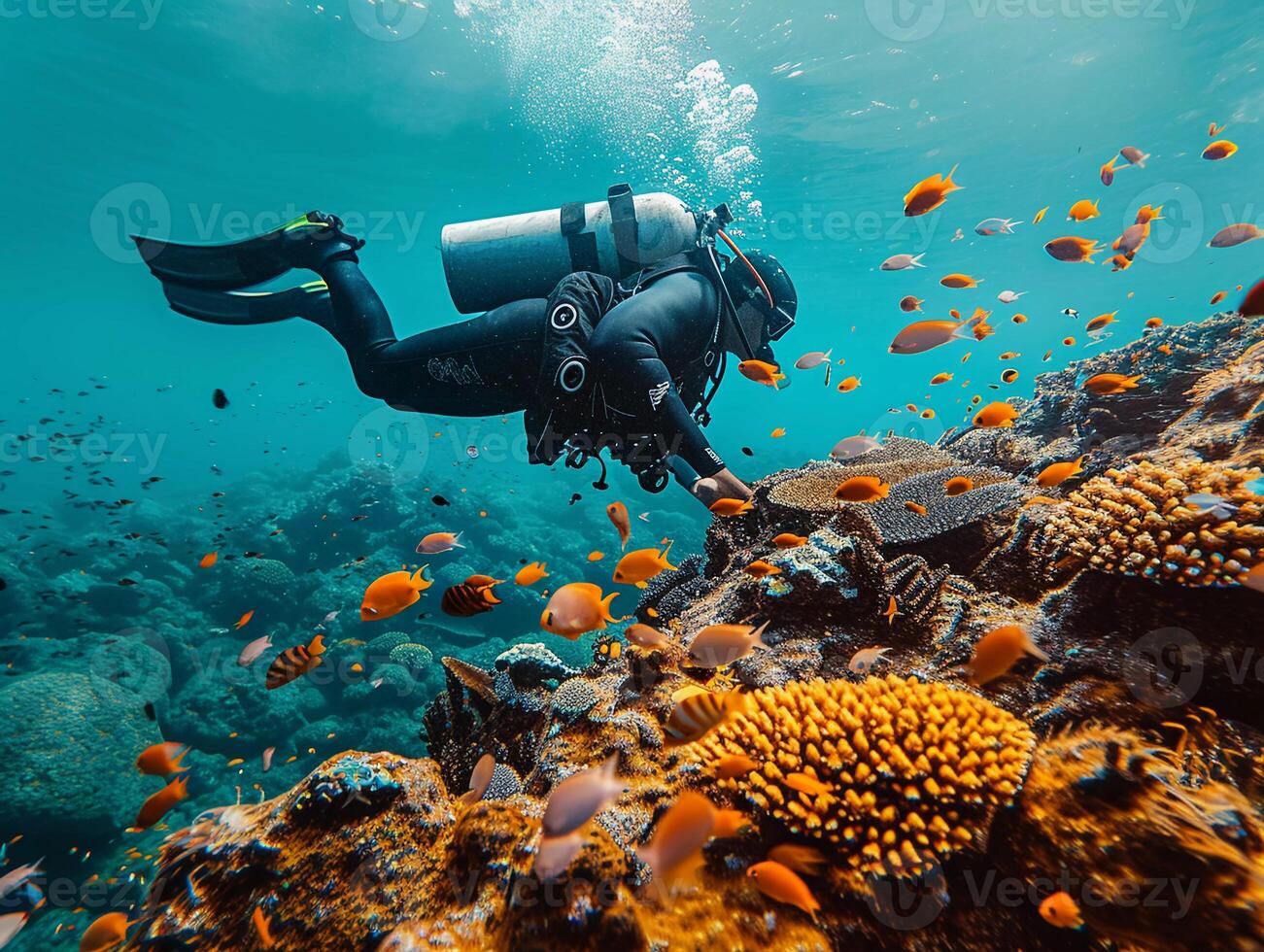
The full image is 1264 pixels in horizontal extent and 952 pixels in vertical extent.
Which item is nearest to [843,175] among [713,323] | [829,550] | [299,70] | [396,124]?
[396,124]

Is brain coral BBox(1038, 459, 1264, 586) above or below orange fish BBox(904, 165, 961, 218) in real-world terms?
below

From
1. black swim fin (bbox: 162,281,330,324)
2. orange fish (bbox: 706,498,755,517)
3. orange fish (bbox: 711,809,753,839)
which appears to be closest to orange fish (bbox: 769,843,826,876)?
orange fish (bbox: 711,809,753,839)

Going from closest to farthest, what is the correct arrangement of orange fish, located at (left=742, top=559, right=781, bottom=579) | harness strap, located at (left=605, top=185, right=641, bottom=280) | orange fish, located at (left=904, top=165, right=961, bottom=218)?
orange fish, located at (left=742, top=559, right=781, bottom=579)
orange fish, located at (left=904, top=165, right=961, bottom=218)
harness strap, located at (left=605, top=185, right=641, bottom=280)

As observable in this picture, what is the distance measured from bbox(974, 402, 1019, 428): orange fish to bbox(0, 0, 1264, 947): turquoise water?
9.10 metres

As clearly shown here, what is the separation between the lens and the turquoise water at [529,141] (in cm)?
1806

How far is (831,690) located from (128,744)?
12.8m

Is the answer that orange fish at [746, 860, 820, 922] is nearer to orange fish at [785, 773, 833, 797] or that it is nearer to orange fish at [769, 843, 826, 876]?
orange fish at [769, 843, 826, 876]

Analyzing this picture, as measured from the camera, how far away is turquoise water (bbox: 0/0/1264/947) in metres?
18.1

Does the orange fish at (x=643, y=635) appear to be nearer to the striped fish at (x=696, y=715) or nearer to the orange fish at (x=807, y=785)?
the striped fish at (x=696, y=715)

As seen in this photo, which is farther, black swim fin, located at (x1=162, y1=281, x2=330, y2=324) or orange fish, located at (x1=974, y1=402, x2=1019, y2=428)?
black swim fin, located at (x1=162, y1=281, x2=330, y2=324)

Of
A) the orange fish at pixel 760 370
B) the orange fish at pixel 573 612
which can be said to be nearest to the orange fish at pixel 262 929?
the orange fish at pixel 573 612

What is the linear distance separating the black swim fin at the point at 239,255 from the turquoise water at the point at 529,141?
519cm

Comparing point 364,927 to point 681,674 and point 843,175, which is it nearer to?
point 681,674

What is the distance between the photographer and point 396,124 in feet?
82.4
